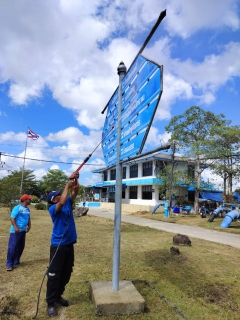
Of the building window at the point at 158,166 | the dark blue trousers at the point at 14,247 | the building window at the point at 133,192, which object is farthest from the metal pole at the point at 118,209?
the building window at the point at 133,192

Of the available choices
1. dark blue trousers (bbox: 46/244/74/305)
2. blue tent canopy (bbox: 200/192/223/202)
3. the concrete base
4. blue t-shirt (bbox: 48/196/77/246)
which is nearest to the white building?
blue tent canopy (bbox: 200/192/223/202)

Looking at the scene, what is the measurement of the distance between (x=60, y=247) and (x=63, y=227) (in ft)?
0.86

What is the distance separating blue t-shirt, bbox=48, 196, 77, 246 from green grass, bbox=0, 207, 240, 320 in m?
0.92

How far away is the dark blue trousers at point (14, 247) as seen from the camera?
219 inches

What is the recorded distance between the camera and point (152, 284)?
4.68 meters

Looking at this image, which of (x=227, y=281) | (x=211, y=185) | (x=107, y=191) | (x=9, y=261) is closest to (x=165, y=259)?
(x=227, y=281)

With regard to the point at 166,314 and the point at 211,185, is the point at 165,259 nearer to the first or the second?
the point at 166,314

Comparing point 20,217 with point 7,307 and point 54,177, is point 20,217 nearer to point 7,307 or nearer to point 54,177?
point 7,307

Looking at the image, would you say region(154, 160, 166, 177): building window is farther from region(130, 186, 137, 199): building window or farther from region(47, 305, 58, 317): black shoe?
region(47, 305, 58, 317): black shoe

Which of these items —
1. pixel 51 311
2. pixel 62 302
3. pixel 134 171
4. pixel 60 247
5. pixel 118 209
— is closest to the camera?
pixel 51 311

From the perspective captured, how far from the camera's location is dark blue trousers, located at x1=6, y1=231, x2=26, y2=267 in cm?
556

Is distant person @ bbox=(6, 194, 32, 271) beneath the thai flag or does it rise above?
beneath

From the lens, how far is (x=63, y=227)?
367 cm

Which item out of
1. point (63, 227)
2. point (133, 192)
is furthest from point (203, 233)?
point (133, 192)
